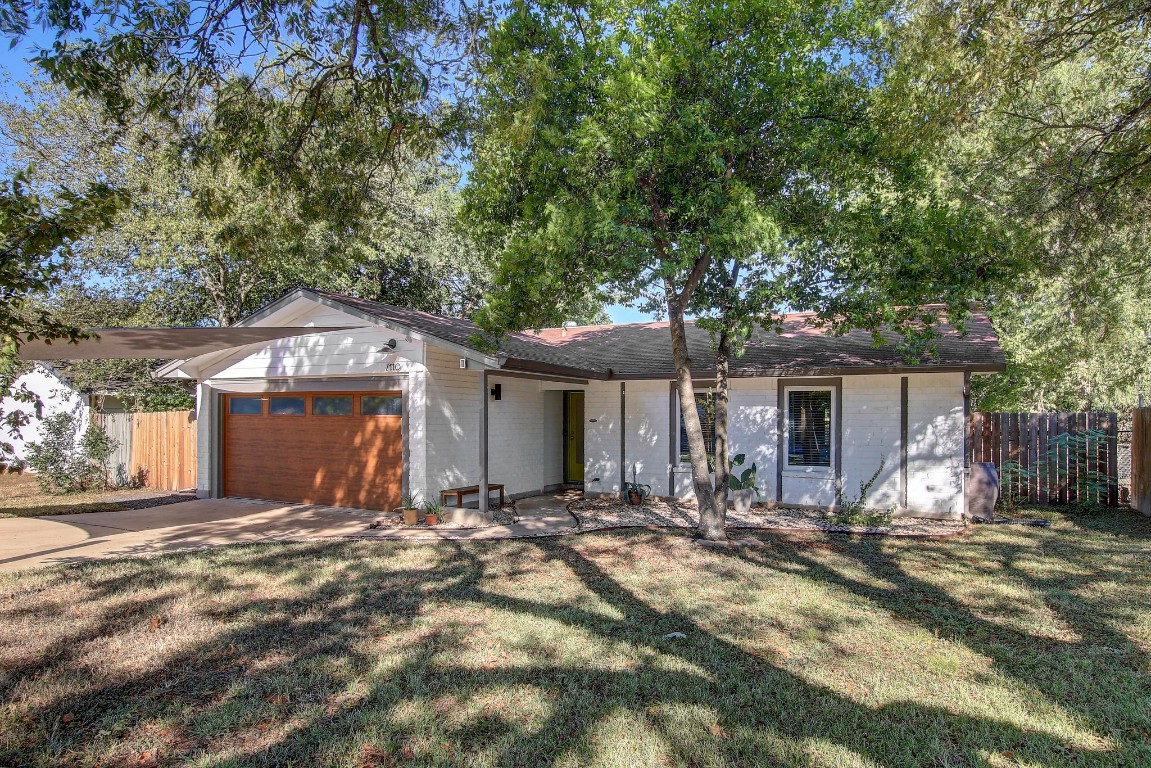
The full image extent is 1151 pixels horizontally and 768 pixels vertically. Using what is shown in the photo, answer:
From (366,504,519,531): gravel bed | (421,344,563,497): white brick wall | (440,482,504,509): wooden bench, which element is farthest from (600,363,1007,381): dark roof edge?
(440,482,504,509): wooden bench

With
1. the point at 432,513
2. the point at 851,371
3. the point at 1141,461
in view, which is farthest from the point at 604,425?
the point at 1141,461

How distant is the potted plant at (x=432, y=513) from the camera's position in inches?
390

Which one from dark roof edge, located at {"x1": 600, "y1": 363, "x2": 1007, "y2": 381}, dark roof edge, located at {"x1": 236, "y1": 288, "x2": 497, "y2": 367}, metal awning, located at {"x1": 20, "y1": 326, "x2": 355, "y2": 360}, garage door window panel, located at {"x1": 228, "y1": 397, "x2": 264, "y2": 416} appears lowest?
garage door window panel, located at {"x1": 228, "y1": 397, "x2": 264, "y2": 416}

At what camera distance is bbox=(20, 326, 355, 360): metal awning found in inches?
288

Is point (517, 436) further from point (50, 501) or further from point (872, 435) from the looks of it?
point (50, 501)

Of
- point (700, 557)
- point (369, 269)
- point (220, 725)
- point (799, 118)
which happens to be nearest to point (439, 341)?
point (700, 557)

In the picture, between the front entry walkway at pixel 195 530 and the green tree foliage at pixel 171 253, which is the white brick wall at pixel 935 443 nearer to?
the front entry walkway at pixel 195 530

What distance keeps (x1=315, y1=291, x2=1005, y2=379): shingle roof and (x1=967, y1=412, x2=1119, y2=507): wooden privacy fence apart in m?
1.89

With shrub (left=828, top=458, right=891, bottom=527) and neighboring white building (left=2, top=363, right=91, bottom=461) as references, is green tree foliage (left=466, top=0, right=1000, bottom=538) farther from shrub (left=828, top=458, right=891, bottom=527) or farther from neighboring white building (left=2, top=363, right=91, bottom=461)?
neighboring white building (left=2, top=363, right=91, bottom=461)

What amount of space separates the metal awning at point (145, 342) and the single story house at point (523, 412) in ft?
3.31

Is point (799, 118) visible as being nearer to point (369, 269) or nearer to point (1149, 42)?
point (1149, 42)

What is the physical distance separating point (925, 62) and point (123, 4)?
8029 mm

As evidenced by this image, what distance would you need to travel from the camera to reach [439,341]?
975cm

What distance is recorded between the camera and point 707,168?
26.1ft
